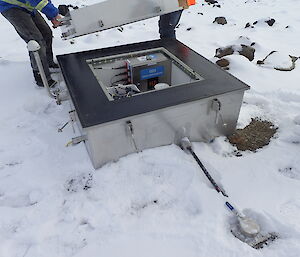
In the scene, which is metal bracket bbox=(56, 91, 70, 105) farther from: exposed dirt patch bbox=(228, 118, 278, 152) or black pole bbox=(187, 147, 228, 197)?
exposed dirt patch bbox=(228, 118, 278, 152)

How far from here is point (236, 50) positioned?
11.5 feet

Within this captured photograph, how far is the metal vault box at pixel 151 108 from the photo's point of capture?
1.63 meters

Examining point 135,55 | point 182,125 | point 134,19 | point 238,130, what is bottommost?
point 238,130

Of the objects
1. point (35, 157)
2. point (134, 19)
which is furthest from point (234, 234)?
point (134, 19)

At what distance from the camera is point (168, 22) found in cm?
310

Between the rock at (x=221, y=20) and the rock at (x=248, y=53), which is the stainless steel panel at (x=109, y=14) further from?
the rock at (x=221, y=20)

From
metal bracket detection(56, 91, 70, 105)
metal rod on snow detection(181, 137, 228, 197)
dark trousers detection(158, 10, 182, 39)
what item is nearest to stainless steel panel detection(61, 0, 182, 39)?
metal bracket detection(56, 91, 70, 105)

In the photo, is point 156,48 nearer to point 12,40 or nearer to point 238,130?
point 238,130

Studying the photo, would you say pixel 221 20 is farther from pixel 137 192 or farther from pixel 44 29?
pixel 137 192

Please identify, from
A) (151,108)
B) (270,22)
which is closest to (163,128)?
(151,108)

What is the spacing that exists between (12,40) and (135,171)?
348 centimetres

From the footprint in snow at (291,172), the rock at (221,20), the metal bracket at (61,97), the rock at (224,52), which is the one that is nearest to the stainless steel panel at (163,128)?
the footprint in snow at (291,172)

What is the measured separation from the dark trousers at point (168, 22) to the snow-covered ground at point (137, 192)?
4.05 feet

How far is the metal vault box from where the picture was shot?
1632 millimetres
